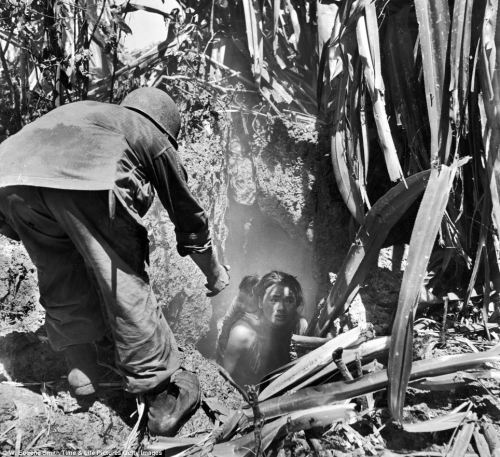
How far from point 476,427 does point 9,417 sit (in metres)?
2.19

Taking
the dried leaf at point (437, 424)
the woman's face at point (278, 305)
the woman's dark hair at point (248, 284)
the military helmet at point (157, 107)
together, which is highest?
the military helmet at point (157, 107)

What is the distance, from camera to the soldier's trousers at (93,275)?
2043mm

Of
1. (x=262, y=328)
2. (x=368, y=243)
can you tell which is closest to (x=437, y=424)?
(x=368, y=243)

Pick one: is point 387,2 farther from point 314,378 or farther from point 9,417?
point 9,417

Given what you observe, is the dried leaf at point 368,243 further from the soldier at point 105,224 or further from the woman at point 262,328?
the soldier at point 105,224

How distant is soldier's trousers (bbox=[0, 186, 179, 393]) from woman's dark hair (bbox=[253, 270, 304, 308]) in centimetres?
126

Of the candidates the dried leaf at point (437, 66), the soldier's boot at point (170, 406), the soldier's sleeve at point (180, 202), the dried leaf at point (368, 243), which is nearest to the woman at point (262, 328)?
the dried leaf at point (368, 243)

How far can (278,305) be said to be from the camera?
348 cm

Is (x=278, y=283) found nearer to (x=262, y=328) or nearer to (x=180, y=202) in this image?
(x=262, y=328)

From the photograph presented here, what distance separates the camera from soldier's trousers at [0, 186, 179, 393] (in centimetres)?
204

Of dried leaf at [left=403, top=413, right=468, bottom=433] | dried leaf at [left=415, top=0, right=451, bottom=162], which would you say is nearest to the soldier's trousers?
dried leaf at [left=403, top=413, right=468, bottom=433]

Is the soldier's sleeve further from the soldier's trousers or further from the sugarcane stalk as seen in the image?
the sugarcane stalk

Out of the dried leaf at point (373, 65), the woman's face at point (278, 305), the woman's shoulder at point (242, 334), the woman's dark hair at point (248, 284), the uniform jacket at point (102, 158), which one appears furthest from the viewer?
the woman's dark hair at point (248, 284)

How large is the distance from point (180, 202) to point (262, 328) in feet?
5.25
